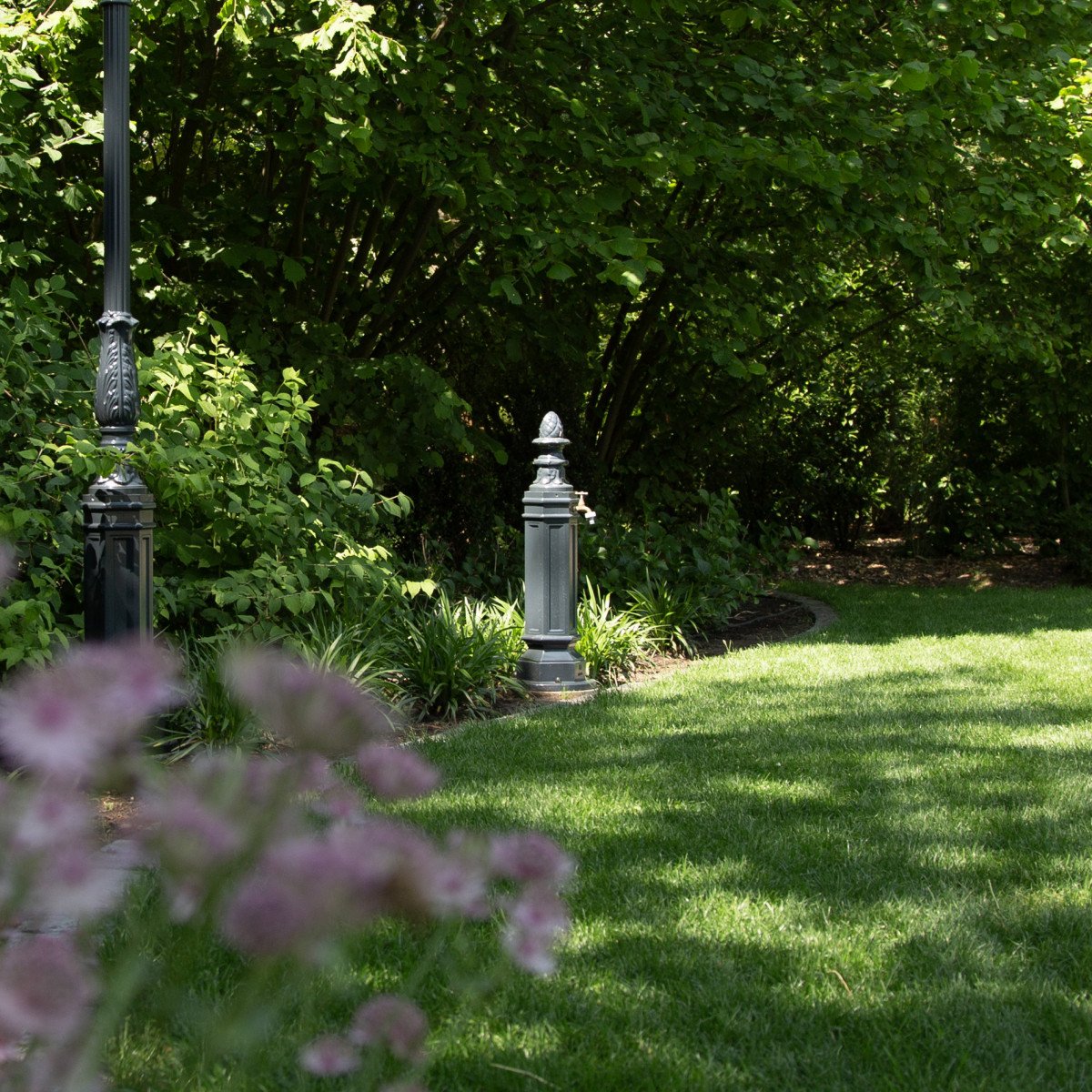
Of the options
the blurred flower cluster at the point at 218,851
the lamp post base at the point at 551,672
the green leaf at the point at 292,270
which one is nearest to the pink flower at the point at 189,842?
the blurred flower cluster at the point at 218,851

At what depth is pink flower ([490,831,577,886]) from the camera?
1113 mm

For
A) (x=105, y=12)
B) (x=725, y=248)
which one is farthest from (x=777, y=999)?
(x=725, y=248)

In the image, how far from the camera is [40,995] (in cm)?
86

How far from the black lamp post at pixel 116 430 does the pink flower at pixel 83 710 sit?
153 inches

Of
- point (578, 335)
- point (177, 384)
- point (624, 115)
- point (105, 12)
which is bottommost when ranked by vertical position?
point (177, 384)

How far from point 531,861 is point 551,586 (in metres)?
5.98

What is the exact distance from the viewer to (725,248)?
32.9 ft

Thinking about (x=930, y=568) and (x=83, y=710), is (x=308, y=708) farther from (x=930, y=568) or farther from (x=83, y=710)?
(x=930, y=568)

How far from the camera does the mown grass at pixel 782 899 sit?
2.48 m

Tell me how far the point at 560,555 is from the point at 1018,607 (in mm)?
A: 5010

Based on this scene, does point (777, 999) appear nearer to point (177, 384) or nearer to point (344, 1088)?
point (344, 1088)

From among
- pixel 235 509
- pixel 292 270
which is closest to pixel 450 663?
pixel 235 509

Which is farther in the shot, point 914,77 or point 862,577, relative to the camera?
point 862,577

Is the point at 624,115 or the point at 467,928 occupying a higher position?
the point at 624,115
